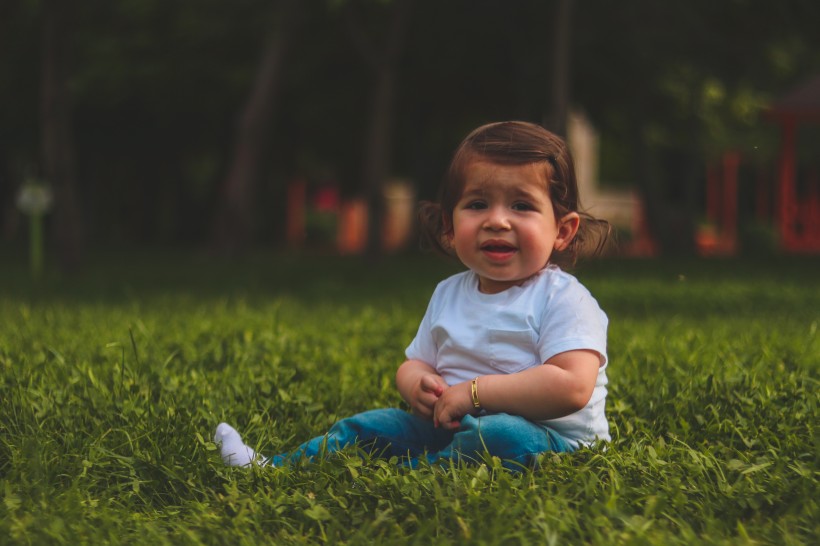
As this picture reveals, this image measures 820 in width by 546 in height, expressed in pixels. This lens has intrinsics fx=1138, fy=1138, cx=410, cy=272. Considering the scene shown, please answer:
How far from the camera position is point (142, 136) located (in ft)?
98.2

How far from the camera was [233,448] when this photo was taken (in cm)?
352

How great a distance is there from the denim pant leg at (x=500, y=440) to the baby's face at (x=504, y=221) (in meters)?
0.46

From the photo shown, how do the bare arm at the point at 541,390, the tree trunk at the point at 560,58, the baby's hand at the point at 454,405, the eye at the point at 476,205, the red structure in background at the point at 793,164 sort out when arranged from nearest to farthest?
1. the bare arm at the point at 541,390
2. the baby's hand at the point at 454,405
3. the eye at the point at 476,205
4. the tree trunk at the point at 560,58
5. the red structure in background at the point at 793,164

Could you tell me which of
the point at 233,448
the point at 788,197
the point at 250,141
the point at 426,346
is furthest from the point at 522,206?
the point at 788,197

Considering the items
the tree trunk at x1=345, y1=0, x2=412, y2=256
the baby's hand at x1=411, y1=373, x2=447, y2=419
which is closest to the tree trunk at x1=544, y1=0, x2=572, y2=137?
the tree trunk at x1=345, y1=0, x2=412, y2=256

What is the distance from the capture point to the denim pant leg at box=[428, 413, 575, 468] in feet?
10.9

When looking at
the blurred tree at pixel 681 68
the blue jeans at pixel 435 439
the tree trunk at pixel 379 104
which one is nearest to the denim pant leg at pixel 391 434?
the blue jeans at pixel 435 439

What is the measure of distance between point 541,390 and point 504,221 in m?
0.52

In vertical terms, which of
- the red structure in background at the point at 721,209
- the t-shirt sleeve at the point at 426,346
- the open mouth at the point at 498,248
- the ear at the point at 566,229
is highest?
the ear at the point at 566,229

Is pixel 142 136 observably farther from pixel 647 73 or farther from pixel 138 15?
pixel 647 73

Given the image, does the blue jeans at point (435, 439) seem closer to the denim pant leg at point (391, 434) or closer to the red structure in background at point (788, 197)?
the denim pant leg at point (391, 434)

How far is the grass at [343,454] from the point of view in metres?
2.82

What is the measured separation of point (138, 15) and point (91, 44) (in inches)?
70.5

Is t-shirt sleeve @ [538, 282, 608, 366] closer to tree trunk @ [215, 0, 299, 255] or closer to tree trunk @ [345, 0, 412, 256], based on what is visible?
tree trunk @ [345, 0, 412, 256]
